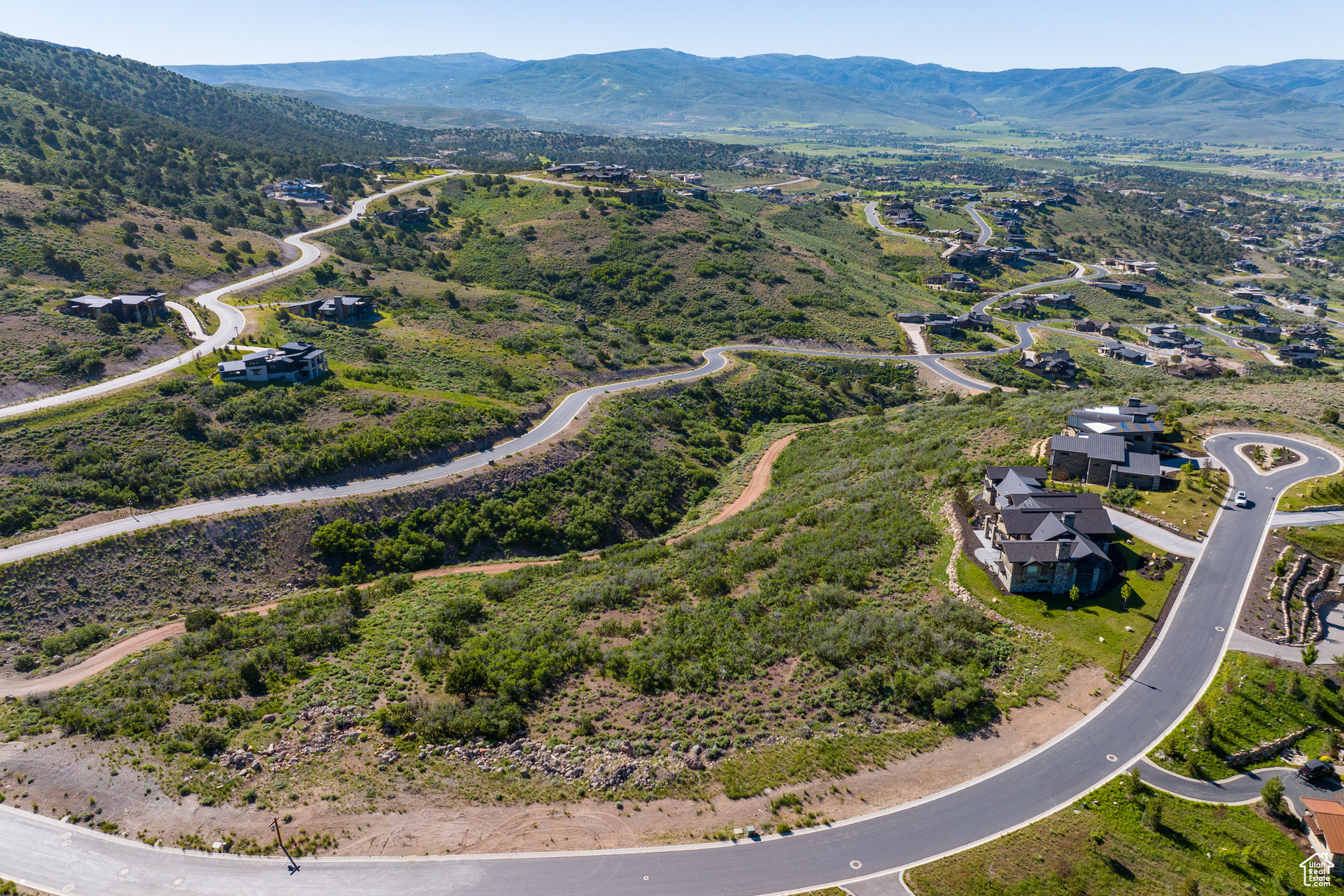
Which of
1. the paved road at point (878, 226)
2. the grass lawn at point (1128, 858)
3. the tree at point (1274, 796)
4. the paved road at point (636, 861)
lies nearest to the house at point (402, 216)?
the paved road at point (878, 226)

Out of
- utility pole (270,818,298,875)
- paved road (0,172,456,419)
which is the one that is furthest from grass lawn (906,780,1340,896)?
paved road (0,172,456,419)

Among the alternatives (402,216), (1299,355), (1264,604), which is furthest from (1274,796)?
(402,216)

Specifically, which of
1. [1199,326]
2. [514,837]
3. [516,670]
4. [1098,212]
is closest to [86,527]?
[516,670]

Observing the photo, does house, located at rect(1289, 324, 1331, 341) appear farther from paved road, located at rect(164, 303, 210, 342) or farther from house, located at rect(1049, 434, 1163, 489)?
paved road, located at rect(164, 303, 210, 342)

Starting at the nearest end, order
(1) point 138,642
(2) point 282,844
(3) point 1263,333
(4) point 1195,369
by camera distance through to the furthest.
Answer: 1. (2) point 282,844
2. (1) point 138,642
3. (4) point 1195,369
4. (3) point 1263,333

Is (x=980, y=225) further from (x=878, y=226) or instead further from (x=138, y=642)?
(x=138, y=642)

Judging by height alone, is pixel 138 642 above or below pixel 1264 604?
below
